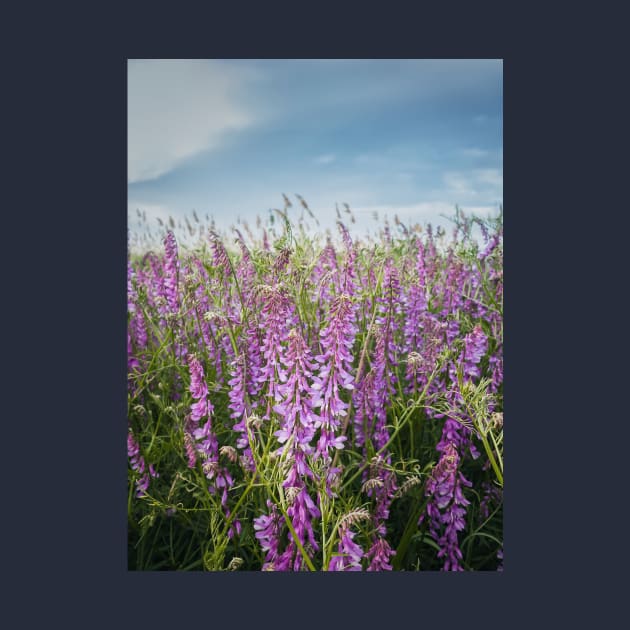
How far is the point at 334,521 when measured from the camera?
2.79 metres

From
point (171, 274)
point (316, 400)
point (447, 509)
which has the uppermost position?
point (171, 274)

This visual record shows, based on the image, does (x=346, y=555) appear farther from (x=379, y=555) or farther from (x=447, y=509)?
(x=447, y=509)

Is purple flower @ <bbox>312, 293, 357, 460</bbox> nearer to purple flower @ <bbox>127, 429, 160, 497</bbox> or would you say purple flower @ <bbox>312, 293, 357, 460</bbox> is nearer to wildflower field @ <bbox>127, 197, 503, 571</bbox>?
wildflower field @ <bbox>127, 197, 503, 571</bbox>

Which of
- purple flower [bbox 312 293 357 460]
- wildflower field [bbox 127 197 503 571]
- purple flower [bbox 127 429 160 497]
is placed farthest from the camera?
purple flower [bbox 127 429 160 497]

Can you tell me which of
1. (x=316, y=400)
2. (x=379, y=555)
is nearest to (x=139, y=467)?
(x=316, y=400)

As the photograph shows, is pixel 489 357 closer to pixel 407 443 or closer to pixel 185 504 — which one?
pixel 407 443

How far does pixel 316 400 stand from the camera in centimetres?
256

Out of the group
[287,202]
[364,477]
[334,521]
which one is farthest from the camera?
[287,202]

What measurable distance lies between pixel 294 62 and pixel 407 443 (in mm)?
2171

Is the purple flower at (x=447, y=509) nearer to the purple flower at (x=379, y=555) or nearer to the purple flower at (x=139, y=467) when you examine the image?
the purple flower at (x=379, y=555)

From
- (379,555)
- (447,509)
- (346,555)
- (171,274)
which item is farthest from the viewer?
(171,274)

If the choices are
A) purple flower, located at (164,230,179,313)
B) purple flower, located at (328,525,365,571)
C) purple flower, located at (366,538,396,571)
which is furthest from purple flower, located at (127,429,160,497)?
purple flower, located at (366,538,396,571)

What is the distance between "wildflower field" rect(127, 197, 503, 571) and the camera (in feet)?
8.96

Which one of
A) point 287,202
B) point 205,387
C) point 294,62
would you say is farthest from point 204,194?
point 205,387
